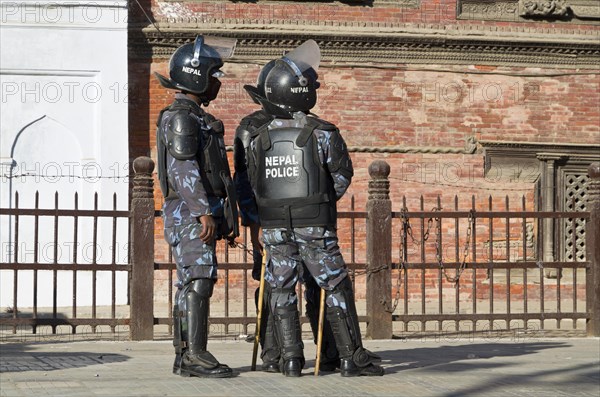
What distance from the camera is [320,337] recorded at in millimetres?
7875

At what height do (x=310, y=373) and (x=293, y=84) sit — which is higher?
(x=293, y=84)

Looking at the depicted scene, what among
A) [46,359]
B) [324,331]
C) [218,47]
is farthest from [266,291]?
[46,359]

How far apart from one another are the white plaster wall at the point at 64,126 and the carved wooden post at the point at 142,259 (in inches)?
190

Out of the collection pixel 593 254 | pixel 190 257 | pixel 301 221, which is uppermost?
pixel 301 221

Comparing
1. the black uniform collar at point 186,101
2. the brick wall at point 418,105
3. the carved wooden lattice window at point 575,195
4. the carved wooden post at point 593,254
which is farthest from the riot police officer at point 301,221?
the carved wooden lattice window at point 575,195

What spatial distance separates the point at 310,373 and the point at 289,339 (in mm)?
407

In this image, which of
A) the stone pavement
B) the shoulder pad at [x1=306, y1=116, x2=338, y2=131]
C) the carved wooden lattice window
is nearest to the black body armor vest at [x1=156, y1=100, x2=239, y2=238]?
the shoulder pad at [x1=306, y1=116, x2=338, y2=131]

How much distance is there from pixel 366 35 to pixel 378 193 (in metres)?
6.40

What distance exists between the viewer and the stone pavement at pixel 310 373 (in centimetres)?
721

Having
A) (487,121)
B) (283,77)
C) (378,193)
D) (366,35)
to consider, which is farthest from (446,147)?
(283,77)

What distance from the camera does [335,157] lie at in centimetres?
782

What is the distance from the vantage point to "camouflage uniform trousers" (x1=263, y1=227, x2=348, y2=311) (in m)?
7.84

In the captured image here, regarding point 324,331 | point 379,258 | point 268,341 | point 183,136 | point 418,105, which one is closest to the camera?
point 183,136

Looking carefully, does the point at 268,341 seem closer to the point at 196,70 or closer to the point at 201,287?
the point at 201,287
